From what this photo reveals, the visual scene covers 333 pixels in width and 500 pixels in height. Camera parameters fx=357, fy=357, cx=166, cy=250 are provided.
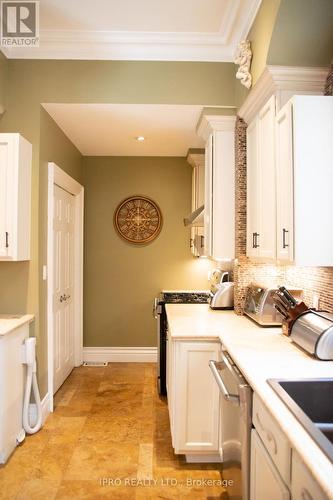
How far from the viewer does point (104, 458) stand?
7.82 feet

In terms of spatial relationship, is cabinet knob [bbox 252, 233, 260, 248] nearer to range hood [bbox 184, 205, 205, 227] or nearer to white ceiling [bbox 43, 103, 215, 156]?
range hood [bbox 184, 205, 205, 227]

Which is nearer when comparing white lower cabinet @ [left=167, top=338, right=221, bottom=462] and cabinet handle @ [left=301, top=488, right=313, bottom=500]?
cabinet handle @ [left=301, top=488, right=313, bottom=500]

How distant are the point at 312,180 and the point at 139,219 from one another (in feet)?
9.28

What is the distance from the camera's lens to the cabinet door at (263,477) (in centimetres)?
115

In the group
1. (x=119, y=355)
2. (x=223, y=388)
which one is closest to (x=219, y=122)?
(x=223, y=388)

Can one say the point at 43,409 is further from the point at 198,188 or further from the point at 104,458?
the point at 198,188

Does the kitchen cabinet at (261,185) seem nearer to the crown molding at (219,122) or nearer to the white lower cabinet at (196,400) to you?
the crown molding at (219,122)

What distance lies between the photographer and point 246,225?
2.74m

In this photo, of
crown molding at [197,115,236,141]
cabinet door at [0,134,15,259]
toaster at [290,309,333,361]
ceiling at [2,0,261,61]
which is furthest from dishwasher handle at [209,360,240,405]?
ceiling at [2,0,261,61]

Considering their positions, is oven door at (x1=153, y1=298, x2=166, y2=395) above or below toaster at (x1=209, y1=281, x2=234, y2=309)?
below

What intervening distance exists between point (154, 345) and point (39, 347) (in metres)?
1.86

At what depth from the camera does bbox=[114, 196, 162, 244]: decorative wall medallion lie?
14.4 ft

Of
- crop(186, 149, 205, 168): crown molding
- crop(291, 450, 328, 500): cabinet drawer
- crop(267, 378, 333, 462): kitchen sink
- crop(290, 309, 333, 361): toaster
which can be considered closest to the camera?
crop(291, 450, 328, 500): cabinet drawer

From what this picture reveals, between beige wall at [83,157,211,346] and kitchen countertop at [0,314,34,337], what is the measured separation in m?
1.72
